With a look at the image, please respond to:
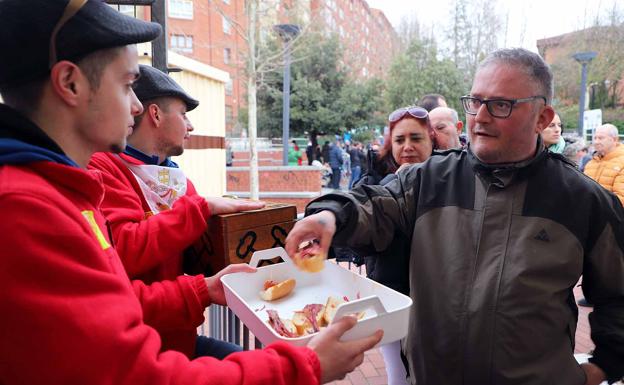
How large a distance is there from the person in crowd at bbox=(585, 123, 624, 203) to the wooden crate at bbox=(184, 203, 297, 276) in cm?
500

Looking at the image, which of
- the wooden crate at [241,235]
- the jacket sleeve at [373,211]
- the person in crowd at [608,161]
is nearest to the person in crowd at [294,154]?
the person in crowd at [608,161]

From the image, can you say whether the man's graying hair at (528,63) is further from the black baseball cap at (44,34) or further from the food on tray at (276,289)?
the black baseball cap at (44,34)

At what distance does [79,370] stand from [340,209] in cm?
100

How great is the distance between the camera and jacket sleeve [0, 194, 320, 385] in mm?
834

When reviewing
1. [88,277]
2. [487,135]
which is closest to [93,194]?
[88,277]

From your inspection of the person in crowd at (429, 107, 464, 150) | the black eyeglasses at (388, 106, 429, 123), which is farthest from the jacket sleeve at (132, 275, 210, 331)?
the person in crowd at (429, 107, 464, 150)

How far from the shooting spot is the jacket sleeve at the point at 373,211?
165 centimetres

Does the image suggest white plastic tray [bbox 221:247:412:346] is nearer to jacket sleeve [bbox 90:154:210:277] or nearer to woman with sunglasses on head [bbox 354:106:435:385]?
jacket sleeve [bbox 90:154:210:277]

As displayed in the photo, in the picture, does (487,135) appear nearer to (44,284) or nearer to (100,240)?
(100,240)

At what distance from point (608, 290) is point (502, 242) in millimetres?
472

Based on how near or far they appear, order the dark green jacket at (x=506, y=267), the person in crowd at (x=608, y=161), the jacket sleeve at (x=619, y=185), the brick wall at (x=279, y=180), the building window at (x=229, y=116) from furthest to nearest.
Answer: the building window at (x=229, y=116), the brick wall at (x=279, y=180), the person in crowd at (x=608, y=161), the jacket sleeve at (x=619, y=185), the dark green jacket at (x=506, y=267)

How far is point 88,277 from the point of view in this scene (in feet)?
2.95

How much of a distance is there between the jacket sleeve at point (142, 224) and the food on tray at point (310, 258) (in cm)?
48

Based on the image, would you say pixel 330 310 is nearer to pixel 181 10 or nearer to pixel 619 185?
pixel 619 185
